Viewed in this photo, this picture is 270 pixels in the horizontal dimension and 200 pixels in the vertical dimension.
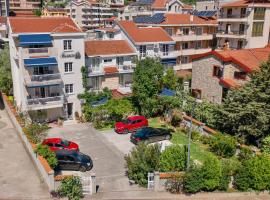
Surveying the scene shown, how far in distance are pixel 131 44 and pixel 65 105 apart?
14.4 meters

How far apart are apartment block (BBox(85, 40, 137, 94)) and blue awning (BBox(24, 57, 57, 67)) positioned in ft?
19.7

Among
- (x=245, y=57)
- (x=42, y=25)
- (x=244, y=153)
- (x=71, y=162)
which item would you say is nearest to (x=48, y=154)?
(x=71, y=162)

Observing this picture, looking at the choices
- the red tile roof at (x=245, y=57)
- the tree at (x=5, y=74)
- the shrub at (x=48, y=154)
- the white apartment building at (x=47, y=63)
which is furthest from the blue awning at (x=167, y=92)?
the tree at (x=5, y=74)

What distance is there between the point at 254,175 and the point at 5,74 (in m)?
37.9

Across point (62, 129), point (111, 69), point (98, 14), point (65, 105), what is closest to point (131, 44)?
point (111, 69)

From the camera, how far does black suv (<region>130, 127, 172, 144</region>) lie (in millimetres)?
34094

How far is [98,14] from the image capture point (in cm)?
12375

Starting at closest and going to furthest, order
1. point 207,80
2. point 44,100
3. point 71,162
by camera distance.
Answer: point 71,162
point 44,100
point 207,80

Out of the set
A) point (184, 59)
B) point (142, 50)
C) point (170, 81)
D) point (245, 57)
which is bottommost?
point (170, 81)

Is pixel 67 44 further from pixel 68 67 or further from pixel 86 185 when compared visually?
pixel 86 185

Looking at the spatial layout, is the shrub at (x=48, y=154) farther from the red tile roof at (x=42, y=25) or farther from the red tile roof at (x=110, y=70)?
the red tile roof at (x=110, y=70)

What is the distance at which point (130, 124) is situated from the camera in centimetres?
3772

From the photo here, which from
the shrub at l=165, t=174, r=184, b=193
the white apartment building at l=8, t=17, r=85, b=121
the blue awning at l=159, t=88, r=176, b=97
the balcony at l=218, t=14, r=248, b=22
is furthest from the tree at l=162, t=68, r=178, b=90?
the balcony at l=218, t=14, r=248, b=22

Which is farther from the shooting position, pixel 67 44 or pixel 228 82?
pixel 67 44
